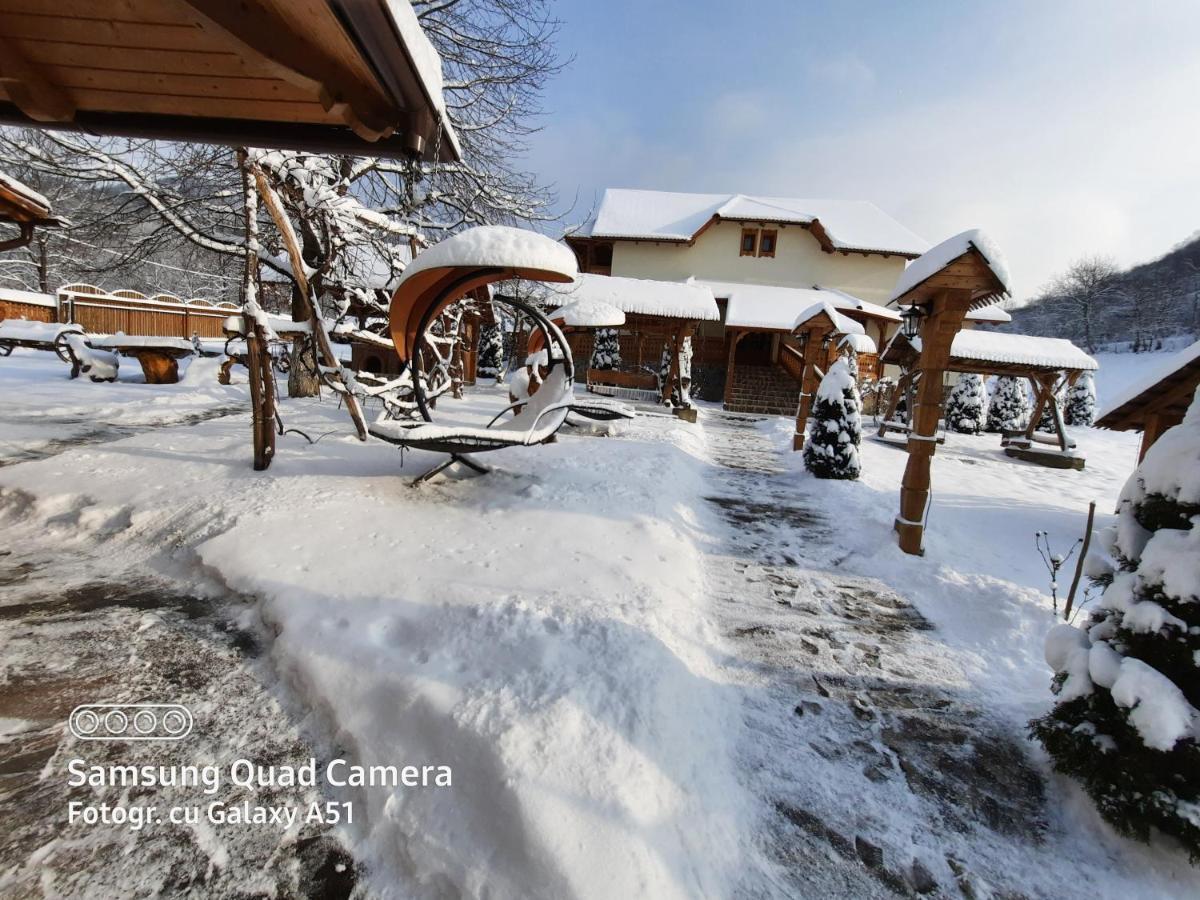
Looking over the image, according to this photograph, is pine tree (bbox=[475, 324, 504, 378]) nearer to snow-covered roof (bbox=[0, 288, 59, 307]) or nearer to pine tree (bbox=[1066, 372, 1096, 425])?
snow-covered roof (bbox=[0, 288, 59, 307])

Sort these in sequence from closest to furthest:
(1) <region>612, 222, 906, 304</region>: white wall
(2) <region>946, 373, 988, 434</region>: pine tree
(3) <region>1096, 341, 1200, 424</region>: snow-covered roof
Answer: (3) <region>1096, 341, 1200, 424</region>: snow-covered roof → (2) <region>946, 373, 988, 434</region>: pine tree → (1) <region>612, 222, 906, 304</region>: white wall

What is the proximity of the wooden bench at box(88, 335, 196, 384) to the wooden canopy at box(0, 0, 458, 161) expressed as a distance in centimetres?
1147

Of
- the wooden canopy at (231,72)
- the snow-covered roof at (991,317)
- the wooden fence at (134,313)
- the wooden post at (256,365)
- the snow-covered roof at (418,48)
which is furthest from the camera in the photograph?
the wooden fence at (134,313)

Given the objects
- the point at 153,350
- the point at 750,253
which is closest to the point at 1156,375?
the point at 153,350

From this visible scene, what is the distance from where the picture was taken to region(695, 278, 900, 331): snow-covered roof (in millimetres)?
18562

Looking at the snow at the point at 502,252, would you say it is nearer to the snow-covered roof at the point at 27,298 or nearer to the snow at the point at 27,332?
the snow at the point at 27,332

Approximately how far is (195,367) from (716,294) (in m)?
18.4

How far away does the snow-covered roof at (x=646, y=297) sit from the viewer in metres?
14.2

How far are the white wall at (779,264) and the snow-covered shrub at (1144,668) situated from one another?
23.9 meters

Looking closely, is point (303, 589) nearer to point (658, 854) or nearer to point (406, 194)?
point (658, 854)

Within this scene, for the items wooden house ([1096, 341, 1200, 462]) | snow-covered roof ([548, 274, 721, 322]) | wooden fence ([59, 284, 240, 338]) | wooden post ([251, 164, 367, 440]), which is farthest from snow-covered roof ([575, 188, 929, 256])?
wooden house ([1096, 341, 1200, 462])

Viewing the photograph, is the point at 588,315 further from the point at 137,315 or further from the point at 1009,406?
the point at 137,315

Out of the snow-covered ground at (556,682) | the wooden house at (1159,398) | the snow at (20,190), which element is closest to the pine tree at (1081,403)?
the snow-covered ground at (556,682)

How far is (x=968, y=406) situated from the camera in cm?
1706
